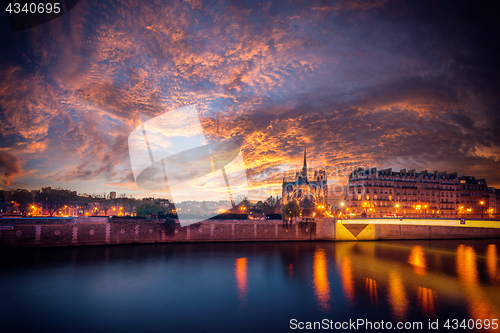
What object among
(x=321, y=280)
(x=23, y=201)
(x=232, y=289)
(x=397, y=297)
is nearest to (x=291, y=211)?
(x=321, y=280)

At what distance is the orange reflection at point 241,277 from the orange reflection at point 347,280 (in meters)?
9.99

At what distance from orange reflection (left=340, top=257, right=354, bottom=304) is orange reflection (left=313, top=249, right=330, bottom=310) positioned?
1773 mm

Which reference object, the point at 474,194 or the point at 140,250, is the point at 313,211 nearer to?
the point at 474,194

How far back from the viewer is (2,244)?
4300 centimetres

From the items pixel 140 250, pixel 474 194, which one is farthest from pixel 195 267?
pixel 474 194

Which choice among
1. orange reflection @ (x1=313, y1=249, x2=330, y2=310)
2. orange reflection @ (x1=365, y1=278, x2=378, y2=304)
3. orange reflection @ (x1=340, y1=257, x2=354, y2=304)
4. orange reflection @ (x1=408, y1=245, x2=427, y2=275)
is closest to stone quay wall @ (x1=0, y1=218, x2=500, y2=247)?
orange reflection @ (x1=408, y1=245, x2=427, y2=275)

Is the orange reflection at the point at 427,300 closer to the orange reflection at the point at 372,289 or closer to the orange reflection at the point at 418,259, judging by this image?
the orange reflection at the point at 372,289

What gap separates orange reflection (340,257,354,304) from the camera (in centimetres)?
2553

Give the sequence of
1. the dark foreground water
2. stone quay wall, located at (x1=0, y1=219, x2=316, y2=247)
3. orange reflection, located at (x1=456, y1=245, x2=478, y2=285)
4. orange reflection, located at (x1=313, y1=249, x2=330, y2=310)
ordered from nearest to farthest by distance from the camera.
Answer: the dark foreground water → orange reflection, located at (x1=313, y1=249, x2=330, y2=310) → orange reflection, located at (x1=456, y1=245, x2=478, y2=285) → stone quay wall, located at (x1=0, y1=219, x2=316, y2=247)

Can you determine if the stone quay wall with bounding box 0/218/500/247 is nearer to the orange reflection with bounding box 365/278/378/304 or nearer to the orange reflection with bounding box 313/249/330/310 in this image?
the orange reflection with bounding box 313/249/330/310

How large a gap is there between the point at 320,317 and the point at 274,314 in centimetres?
360

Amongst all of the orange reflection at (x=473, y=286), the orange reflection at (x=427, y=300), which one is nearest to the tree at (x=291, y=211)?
the orange reflection at (x=473, y=286)

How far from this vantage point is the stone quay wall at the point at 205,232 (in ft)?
147

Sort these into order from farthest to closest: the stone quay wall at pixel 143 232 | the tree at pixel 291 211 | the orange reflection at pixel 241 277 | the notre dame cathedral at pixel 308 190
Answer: the notre dame cathedral at pixel 308 190 < the tree at pixel 291 211 < the stone quay wall at pixel 143 232 < the orange reflection at pixel 241 277
